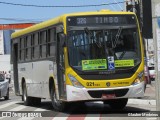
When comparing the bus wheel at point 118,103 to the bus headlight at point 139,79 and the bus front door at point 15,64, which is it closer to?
the bus headlight at point 139,79

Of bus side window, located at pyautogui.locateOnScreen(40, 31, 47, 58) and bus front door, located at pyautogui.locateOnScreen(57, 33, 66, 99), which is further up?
bus side window, located at pyautogui.locateOnScreen(40, 31, 47, 58)

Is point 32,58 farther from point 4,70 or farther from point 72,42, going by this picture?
point 4,70

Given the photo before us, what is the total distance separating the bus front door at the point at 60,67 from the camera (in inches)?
653

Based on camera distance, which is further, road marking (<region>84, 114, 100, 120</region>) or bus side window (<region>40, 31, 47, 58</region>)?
bus side window (<region>40, 31, 47, 58</region>)

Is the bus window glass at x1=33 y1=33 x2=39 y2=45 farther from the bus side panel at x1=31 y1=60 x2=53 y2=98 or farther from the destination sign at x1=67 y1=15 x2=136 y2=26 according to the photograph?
the destination sign at x1=67 y1=15 x2=136 y2=26

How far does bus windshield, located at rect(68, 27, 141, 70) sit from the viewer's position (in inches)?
641

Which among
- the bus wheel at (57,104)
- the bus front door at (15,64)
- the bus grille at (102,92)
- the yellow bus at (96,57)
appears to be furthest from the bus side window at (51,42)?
the bus front door at (15,64)

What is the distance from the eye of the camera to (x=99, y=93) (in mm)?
16125

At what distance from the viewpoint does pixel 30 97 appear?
73.9ft

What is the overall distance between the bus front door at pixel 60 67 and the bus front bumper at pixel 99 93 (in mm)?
486

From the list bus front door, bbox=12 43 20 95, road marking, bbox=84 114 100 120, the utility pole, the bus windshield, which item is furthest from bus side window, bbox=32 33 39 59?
the utility pole

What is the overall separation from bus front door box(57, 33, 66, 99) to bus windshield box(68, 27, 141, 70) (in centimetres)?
43

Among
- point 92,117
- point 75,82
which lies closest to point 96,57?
point 75,82

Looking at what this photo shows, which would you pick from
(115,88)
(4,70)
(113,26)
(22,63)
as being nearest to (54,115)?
(115,88)
